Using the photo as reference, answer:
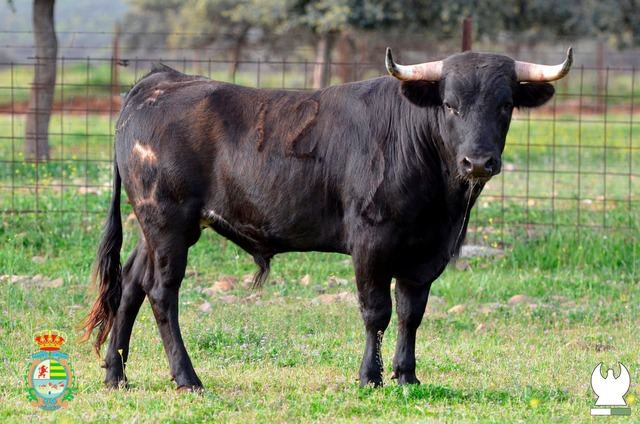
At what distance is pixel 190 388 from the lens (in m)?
6.64

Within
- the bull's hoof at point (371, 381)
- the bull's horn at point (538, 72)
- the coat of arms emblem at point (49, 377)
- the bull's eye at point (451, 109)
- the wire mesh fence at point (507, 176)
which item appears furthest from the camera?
the wire mesh fence at point (507, 176)

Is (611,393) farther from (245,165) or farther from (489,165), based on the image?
(245,165)

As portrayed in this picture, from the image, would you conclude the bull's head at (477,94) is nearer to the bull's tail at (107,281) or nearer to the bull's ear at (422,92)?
the bull's ear at (422,92)

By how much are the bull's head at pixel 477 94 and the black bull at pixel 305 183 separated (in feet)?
0.04

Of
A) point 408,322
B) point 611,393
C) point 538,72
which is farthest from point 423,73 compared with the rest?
point 611,393

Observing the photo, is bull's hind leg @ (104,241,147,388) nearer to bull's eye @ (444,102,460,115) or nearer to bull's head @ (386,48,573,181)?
bull's head @ (386,48,573,181)

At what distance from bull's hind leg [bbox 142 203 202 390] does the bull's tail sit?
36cm

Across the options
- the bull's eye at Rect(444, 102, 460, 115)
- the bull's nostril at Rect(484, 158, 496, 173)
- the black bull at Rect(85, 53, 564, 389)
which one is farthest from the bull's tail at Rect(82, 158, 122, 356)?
the bull's nostril at Rect(484, 158, 496, 173)

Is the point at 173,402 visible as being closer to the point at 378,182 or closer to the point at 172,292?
the point at 172,292

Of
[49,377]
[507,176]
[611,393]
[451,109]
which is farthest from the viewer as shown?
[507,176]

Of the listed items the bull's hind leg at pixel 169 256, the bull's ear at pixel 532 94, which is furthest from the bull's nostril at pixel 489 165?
the bull's hind leg at pixel 169 256

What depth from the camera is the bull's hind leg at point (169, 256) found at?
6934 millimetres

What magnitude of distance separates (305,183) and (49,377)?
1.98 meters

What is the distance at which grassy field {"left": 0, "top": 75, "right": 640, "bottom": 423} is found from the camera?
6.21 metres
